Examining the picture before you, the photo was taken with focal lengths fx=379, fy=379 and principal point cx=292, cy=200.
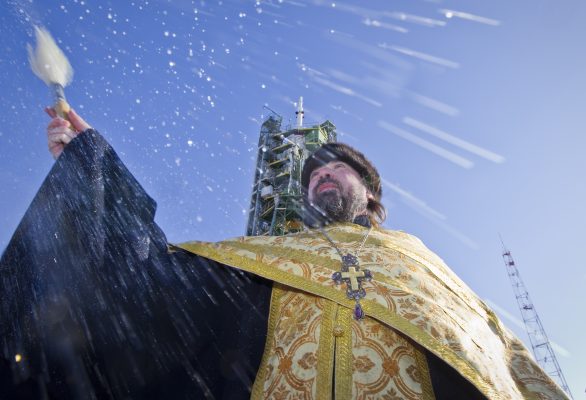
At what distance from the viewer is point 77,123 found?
2.43m

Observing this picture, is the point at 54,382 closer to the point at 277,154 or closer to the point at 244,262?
the point at 244,262

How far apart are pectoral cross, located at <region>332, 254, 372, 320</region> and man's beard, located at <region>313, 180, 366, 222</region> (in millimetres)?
1028

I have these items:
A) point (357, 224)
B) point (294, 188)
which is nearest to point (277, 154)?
point (294, 188)

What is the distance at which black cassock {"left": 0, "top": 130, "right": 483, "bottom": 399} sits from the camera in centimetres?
202

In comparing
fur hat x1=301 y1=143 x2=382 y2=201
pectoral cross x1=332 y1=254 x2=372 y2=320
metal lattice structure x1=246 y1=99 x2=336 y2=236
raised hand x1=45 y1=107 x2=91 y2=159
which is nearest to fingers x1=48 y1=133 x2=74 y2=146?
raised hand x1=45 y1=107 x2=91 y2=159

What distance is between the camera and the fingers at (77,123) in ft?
7.95

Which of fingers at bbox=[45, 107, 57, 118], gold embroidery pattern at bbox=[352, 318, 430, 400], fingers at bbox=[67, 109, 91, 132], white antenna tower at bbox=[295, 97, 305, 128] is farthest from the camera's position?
white antenna tower at bbox=[295, 97, 305, 128]

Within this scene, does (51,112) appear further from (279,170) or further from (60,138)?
(279,170)

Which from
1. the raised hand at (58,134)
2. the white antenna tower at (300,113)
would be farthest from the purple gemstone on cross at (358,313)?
the white antenna tower at (300,113)

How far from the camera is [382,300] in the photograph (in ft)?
7.16

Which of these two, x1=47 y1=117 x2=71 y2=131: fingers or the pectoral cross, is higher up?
x1=47 y1=117 x2=71 y2=131: fingers

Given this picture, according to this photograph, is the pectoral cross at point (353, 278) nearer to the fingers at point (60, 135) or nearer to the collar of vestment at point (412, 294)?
the collar of vestment at point (412, 294)

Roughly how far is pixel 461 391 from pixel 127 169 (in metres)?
2.38

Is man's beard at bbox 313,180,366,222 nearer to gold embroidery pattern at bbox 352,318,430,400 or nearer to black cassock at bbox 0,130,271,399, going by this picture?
black cassock at bbox 0,130,271,399
